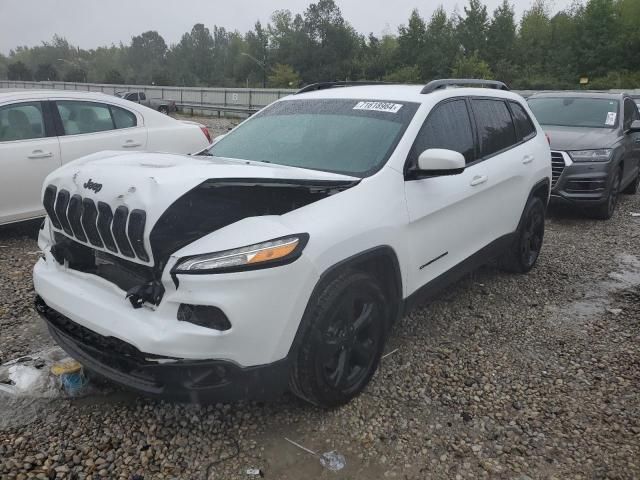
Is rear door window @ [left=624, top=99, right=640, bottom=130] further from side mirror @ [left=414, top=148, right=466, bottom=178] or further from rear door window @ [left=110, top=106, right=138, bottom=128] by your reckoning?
rear door window @ [left=110, top=106, right=138, bottom=128]

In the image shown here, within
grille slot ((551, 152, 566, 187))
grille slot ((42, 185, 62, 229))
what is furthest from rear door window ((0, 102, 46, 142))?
grille slot ((551, 152, 566, 187))

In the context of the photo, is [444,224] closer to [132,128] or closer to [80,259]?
[80,259]

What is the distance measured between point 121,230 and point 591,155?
6.82 metres

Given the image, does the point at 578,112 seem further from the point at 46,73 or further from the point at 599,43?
the point at 46,73

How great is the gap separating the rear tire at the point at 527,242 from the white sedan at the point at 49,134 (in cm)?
423

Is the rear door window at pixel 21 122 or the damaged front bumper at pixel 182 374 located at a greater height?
the rear door window at pixel 21 122

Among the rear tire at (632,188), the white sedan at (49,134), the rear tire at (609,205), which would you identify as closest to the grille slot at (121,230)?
the white sedan at (49,134)

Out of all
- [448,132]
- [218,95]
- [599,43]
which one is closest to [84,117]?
[448,132]

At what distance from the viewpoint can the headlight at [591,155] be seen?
7.26 meters

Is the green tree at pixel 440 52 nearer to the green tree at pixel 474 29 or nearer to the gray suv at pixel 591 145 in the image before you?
the green tree at pixel 474 29

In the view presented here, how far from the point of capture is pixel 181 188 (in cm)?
229

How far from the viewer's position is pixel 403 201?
3125mm

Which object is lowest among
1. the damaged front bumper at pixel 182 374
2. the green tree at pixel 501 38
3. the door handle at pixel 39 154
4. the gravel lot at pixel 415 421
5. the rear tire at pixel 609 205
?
the gravel lot at pixel 415 421

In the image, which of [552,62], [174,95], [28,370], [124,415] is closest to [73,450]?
[124,415]
